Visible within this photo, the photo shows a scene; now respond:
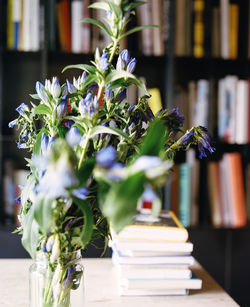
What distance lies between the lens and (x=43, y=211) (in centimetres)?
59

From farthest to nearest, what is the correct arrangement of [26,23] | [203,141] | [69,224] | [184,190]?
[184,190]
[26,23]
[203,141]
[69,224]

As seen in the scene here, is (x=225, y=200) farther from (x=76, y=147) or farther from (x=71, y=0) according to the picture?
(x=76, y=147)

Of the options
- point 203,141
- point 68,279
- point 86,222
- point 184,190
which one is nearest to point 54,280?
point 68,279

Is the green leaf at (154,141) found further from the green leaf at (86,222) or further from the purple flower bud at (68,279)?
the purple flower bud at (68,279)

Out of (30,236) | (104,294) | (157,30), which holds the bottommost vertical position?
(104,294)

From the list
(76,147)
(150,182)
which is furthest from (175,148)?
(150,182)

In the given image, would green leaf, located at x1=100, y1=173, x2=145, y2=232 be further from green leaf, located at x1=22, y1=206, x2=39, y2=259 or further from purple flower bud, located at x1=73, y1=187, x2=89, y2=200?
green leaf, located at x1=22, y1=206, x2=39, y2=259

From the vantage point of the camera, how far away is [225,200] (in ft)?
7.78

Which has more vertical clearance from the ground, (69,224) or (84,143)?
(84,143)

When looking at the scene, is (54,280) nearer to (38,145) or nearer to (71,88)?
(38,145)

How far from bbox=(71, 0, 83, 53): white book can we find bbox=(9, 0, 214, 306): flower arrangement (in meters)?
1.52

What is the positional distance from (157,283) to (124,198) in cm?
64

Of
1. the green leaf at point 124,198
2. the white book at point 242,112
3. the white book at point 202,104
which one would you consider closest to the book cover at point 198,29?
the white book at point 202,104

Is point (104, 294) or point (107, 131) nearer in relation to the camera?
point (107, 131)
